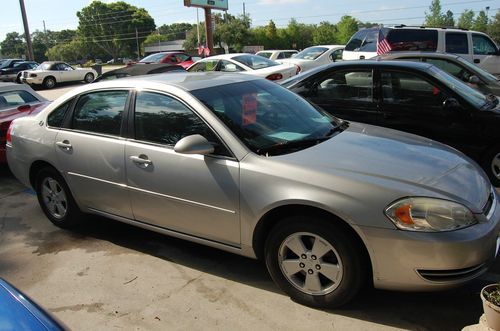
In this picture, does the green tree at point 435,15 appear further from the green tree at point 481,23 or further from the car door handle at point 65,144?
the car door handle at point 65,144

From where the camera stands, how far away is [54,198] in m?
4.77

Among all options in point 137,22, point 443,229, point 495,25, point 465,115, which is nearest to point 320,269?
point 443,229

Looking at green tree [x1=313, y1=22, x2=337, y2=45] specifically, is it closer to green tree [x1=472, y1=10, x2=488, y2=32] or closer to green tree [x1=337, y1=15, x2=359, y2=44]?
green tree [x1=337, y1=15, x2=359, y2=44]

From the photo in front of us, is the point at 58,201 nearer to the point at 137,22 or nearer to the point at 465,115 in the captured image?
the point at 465,115

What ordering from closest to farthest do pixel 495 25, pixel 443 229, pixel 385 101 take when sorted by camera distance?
pixel 443 229, pixel 385 101, pixel 495 25

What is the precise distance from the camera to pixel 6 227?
198 inches

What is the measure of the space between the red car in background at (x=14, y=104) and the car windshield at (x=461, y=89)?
5.80 meters

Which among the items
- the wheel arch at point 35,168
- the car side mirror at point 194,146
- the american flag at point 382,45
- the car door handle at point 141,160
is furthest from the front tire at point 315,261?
the american flag at point 382,45

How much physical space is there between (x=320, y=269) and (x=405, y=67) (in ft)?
11.4

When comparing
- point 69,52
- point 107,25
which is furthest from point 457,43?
point 69,52

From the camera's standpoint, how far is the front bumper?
2764 millimetres

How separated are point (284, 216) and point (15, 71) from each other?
2898 cm

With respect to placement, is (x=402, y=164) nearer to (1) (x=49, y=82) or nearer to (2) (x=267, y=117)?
→ (2) (x=267, y=117)

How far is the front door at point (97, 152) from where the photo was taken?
402cm
